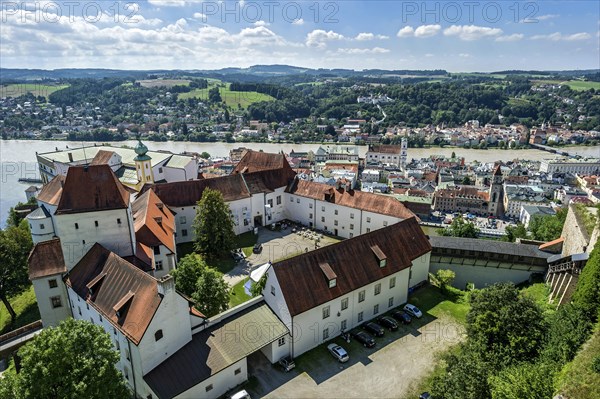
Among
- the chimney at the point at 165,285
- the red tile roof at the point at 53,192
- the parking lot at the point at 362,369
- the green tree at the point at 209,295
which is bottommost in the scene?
the parking lot at the point at 362,369

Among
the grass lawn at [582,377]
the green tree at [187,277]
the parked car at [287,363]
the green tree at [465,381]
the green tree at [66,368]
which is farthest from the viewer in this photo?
the green tree at [187,277]

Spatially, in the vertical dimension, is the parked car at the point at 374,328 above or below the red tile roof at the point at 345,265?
below

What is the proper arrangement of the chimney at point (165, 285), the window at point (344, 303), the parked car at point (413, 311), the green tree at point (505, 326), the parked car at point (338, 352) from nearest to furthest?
the chimney at point (165, 285)
the green tree at point (505, 326)
the parked car at point (338, 352)
the window at point (344, 303)
the parked car at point (413, 311)

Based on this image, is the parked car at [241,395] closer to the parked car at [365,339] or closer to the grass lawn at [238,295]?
the parked car at [365,339]

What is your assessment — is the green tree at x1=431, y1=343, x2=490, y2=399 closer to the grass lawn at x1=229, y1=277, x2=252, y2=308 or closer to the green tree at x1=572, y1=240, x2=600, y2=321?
the green tree at x1=572, y1=240, x2=600, y2=321

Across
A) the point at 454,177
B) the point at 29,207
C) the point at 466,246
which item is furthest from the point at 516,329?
the point at 454,177

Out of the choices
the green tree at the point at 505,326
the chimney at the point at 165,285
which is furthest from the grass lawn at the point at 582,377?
the chimney at the point at 165,285
